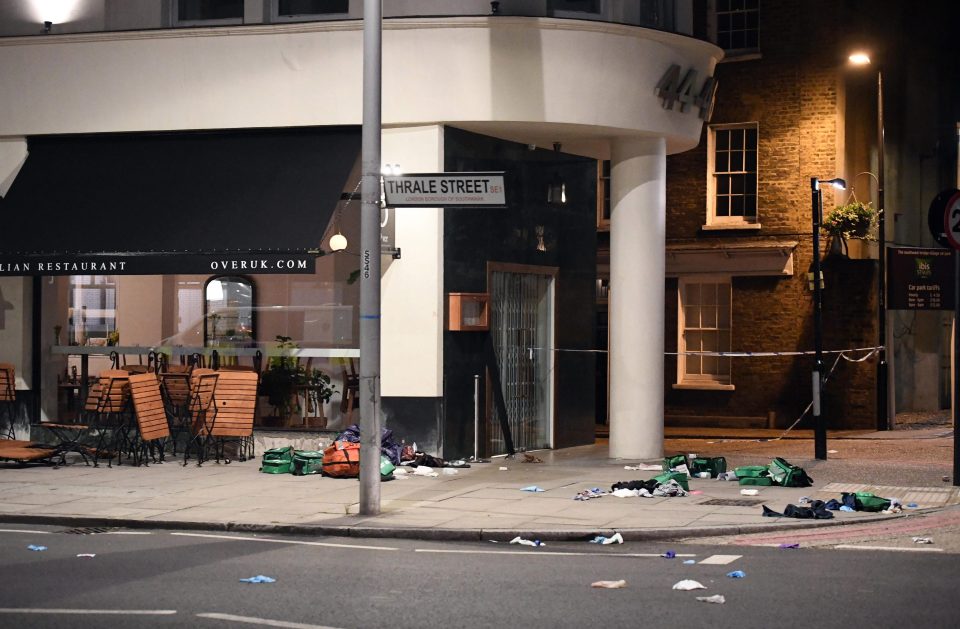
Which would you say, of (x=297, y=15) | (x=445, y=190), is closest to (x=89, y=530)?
(x=445, y=190)

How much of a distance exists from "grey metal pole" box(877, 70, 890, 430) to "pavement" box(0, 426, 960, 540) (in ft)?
20.6

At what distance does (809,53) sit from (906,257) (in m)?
4.48

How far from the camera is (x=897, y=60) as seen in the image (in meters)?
29.2

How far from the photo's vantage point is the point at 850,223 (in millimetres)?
25688

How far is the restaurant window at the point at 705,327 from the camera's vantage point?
2755 centimetres

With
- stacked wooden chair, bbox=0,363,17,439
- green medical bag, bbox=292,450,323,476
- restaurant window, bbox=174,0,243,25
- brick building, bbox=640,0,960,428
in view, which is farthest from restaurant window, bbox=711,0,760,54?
stacked wooden chair, bbox=0,363,17,439

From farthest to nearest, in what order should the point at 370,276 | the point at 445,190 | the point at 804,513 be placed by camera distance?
1. the point at 445,190
2. the point at 370,276
3. the point at 804,513

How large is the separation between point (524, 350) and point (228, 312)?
14.3ft

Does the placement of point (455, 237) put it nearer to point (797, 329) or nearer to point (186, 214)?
point (186, 214)

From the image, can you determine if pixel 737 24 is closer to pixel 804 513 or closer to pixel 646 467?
pixel 646 467

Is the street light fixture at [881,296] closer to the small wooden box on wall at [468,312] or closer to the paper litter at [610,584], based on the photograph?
the small wooden box on wall at [468,312]

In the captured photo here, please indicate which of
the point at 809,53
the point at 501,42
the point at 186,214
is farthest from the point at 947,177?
the point at 186,214

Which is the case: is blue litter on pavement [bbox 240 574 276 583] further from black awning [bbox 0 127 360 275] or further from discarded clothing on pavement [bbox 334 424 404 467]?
black awning [bbox 0 127 360 275]

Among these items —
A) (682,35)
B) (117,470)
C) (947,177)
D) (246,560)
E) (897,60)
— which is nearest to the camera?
(246,560)
